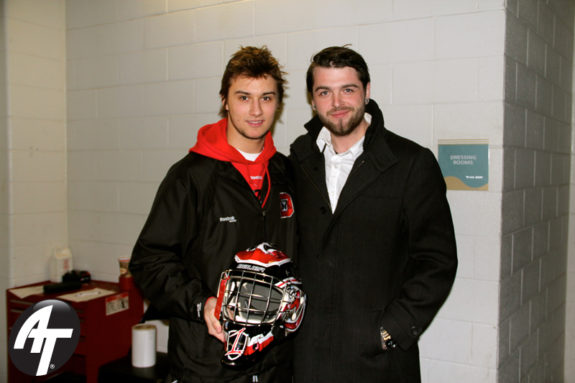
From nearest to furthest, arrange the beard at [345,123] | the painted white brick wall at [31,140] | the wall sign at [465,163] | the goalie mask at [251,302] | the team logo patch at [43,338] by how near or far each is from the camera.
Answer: the goalie mask at [251,302]
the team logo patch at [43,338]
the beard at [345,123]
the wall sign at [465,163]
the painted white brick wall at [31,140]

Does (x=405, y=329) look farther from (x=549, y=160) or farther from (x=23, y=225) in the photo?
(x=23, y=225)

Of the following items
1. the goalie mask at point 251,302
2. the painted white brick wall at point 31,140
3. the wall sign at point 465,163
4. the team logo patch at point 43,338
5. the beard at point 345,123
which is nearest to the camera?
the goalie mask at point 251,302

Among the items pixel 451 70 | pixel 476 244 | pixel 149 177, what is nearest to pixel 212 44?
pixel 149 177

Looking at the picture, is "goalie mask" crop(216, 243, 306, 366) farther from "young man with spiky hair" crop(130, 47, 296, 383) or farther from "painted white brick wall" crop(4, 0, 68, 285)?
"painted white brick wall" crop(4, 0, 68, 285)

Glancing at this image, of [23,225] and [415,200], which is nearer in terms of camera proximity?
[415,200]

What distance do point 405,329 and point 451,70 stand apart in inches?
50.1

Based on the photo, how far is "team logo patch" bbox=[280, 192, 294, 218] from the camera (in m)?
2.05

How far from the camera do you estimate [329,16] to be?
2.64 m

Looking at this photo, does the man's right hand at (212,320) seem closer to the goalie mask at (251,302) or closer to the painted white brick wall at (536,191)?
the goalie mask at (251,302)

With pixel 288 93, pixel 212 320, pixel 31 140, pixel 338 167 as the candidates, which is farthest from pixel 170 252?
pixel 31 140

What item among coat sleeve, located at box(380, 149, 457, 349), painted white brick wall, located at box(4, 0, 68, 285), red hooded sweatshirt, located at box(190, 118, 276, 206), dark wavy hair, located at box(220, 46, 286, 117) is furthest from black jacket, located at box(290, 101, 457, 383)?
painted white brick wall, located at box(4, 0, 68, 285)

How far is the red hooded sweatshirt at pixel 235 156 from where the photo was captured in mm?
2000

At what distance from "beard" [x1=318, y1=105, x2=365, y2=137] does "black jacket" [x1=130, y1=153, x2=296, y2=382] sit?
0.40 metres

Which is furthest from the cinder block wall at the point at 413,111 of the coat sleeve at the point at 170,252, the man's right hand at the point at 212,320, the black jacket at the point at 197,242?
the man's right hand at the point at 212,320
